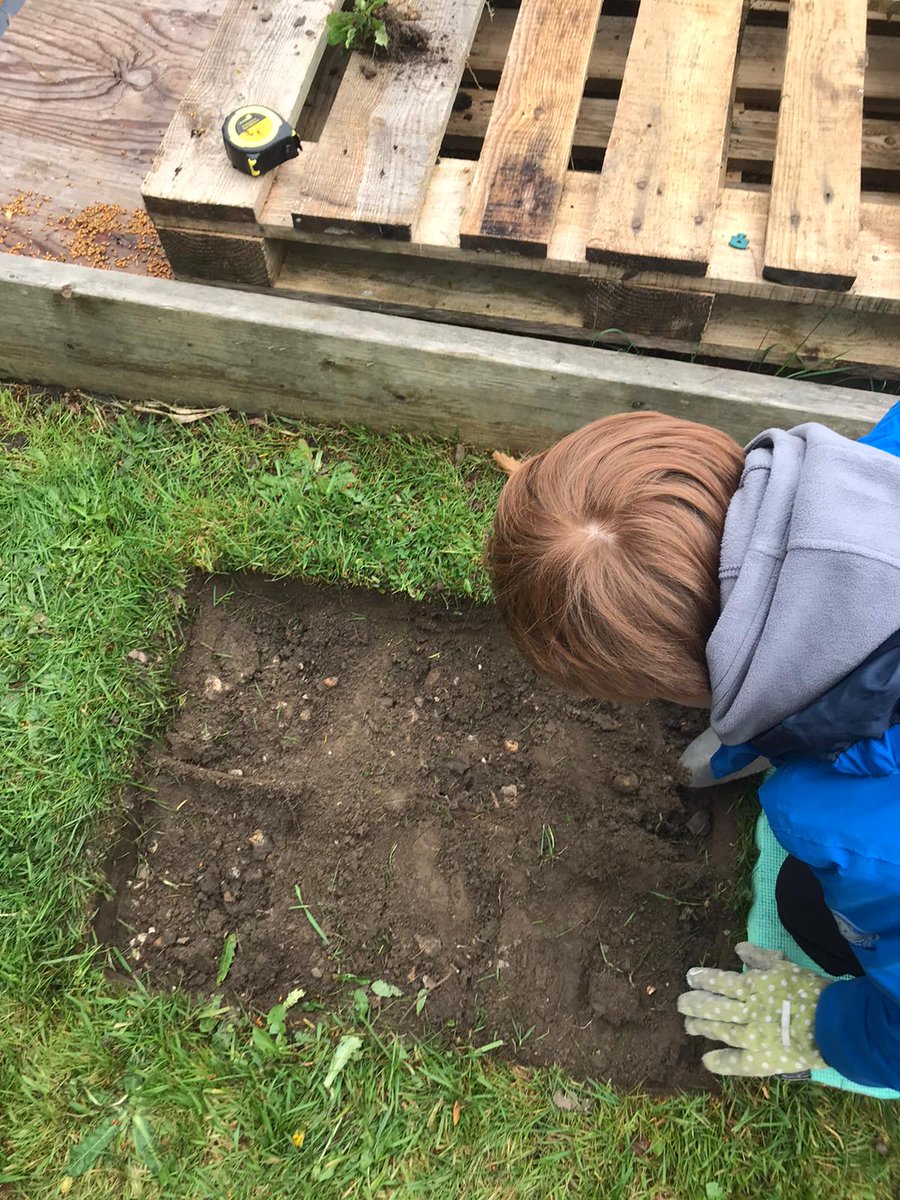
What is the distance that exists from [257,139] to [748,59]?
4.89 ft

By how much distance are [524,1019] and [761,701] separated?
3.57 feet

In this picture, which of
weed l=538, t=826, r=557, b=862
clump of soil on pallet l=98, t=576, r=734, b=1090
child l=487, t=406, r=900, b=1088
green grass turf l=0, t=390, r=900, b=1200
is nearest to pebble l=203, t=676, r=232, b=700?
clump of soil on pallet l=98, t=576, r=734, b=1090

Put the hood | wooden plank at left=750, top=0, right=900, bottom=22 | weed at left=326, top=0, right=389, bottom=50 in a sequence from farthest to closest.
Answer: wooden plank at left=750, top=0, right=900, bottom=22 < weed at left=326, top=0, right=389, bottom=50 < the hood

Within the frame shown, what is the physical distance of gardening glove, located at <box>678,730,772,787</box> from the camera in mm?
1938

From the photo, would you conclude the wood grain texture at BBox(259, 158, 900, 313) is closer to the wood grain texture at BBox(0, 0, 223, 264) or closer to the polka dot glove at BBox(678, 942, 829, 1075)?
the wood grain texture at BBox(0, 0, 223, 264)

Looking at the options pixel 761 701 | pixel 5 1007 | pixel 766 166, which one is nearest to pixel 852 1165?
pixel 761 701

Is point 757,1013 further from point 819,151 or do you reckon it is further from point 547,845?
point 819,151

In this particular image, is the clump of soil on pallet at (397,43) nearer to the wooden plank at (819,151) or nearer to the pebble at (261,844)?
the wooden plank at (819,151)

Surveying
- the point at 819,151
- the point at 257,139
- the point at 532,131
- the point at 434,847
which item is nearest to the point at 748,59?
the point at 819,151

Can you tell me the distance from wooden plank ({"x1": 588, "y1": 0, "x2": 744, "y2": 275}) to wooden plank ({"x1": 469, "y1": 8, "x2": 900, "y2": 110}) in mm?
333

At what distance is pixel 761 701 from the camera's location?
1151mm

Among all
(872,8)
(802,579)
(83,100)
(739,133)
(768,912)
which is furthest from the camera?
(83,100)

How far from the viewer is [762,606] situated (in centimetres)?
114

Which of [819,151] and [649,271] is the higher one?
[819,151]
